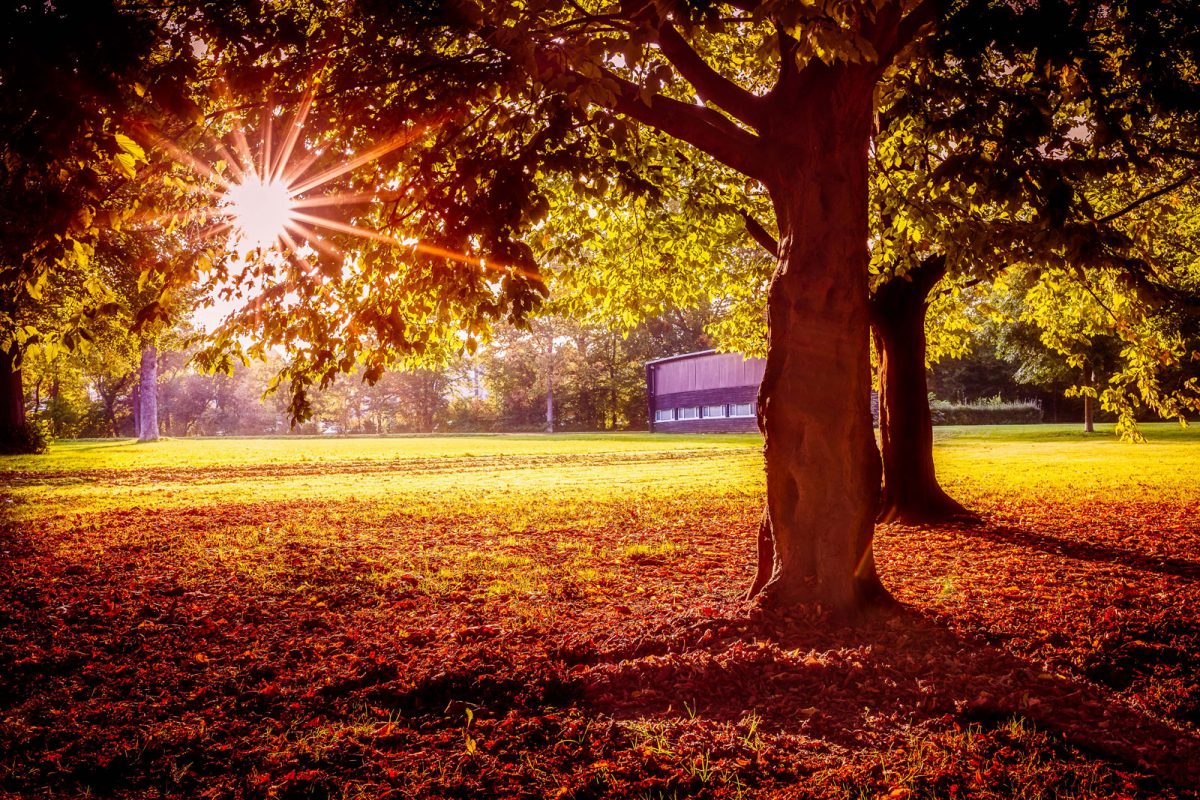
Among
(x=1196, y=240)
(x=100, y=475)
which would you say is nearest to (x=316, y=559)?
(x=100, y=475)

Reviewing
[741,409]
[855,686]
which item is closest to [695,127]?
[855,686]

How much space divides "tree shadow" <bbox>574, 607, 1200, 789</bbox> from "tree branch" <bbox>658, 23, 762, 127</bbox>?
4.31 m

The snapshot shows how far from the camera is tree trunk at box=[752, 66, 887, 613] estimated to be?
541 cm

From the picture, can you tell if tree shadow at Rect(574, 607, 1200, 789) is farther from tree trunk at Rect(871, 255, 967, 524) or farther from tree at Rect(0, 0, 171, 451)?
tree trunk at Rect(871, 255, 967, 524)

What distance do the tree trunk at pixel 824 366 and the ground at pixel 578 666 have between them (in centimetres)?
58

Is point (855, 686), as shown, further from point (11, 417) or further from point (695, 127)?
point (11, 417)

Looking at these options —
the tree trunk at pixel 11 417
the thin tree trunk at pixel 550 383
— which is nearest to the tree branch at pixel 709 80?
the tree trunk at pixel 11 417

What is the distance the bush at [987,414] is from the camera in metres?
58.9

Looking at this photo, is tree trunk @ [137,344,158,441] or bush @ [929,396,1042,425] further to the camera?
bush @ [929,396,1042,425]

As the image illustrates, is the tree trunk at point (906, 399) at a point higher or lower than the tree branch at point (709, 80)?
lower

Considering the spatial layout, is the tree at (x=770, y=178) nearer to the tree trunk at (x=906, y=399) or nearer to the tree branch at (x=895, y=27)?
the tree branch at (x=895, y=27)

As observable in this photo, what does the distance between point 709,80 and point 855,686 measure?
196 inches

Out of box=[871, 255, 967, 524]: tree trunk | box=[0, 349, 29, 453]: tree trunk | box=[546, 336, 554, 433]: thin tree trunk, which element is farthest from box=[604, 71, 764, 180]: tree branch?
box=[546, 336, 554, 433]: thin tree trunk

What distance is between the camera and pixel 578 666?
4863 millimetres
